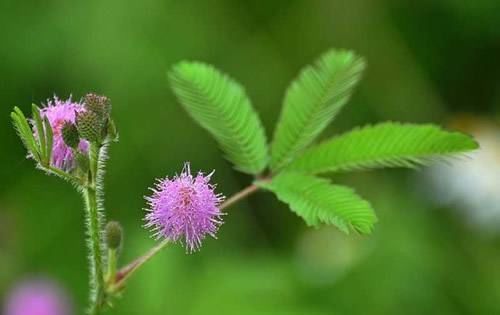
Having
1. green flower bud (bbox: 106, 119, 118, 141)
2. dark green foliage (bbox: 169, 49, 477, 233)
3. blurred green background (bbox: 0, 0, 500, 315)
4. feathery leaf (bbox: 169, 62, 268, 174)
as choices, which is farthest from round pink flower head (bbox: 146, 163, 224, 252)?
blurred green background (bbox: 0, 0, 500, 315)

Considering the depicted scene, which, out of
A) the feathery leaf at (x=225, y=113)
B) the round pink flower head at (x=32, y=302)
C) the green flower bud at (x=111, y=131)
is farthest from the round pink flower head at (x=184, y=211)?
the round pink flower head at (x=32, y=302)

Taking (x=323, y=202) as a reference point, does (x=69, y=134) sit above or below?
above

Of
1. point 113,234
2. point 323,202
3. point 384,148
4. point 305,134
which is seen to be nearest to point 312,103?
→ point 305,134

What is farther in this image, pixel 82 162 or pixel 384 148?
pixel 384 148

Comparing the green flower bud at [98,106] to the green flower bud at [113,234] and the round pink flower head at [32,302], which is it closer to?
the green flower bud at [113,234]

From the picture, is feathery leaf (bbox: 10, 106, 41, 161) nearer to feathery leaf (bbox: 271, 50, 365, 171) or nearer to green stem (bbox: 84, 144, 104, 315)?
green stem (bbox: 84, 144, 104, 315)

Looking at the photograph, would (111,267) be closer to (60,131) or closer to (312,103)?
(60,131)
